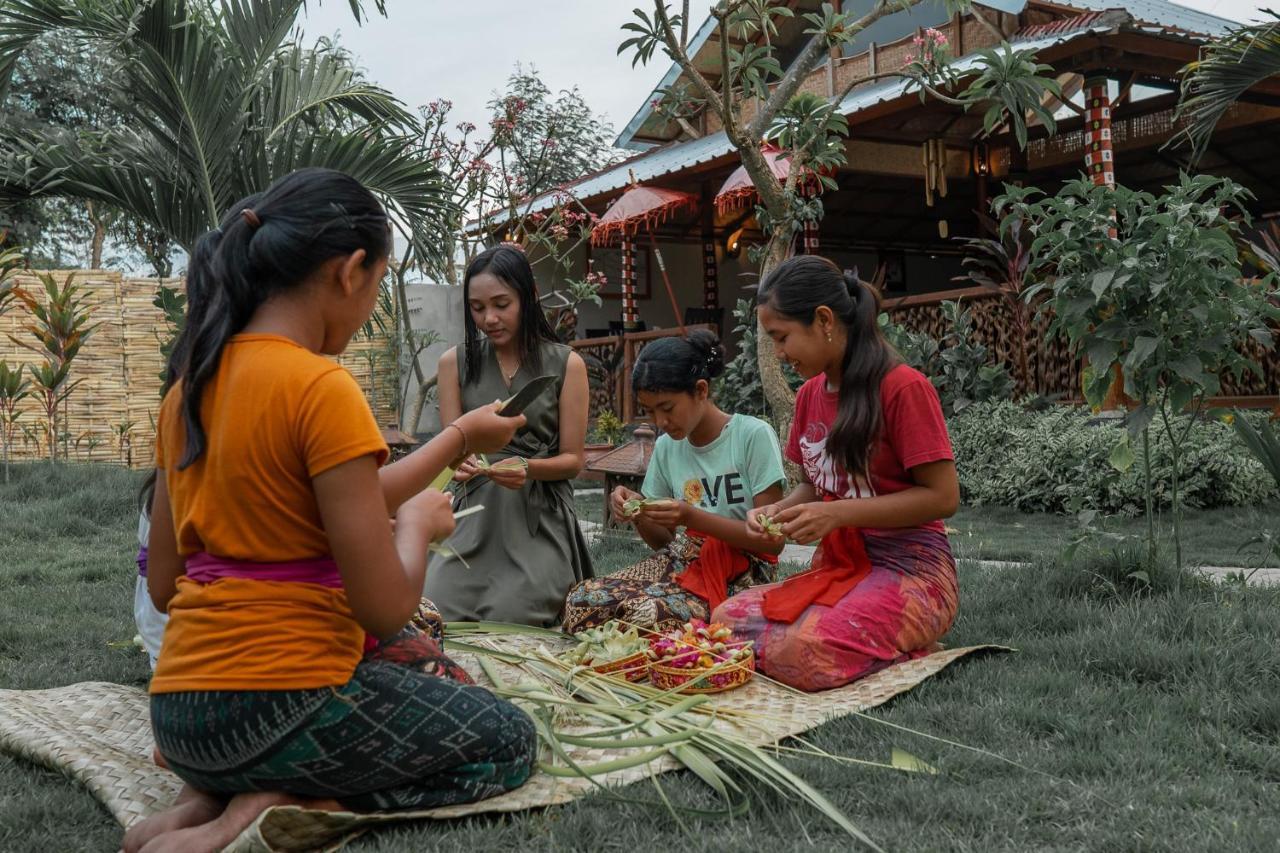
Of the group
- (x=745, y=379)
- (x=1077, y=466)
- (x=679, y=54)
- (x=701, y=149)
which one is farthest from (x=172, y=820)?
(x=701, y=149)

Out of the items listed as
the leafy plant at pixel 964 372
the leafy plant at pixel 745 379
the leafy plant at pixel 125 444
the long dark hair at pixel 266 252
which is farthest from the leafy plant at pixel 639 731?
the leafy plant at pixel 125 444

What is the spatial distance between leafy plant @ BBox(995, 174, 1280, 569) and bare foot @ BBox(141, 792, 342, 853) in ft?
9.68

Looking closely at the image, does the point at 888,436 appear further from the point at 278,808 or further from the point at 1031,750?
the point at 278,808

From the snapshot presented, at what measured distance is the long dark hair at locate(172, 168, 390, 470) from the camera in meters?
1.99

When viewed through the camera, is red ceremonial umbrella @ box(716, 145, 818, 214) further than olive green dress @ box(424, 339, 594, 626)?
Answer: Yes

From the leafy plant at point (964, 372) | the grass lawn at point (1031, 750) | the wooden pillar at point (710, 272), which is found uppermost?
the wooden pillar at point (710, 272)

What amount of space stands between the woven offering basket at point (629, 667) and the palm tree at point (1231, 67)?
511cm

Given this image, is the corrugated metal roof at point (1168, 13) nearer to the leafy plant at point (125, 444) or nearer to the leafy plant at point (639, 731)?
the leafy plant at point (125, 444)

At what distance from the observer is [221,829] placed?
204 centimetres

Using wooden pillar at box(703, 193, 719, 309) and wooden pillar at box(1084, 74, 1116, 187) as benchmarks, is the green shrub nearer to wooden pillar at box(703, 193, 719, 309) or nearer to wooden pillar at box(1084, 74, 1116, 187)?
wooden pillar at box(1084, 74, 1116, 187)

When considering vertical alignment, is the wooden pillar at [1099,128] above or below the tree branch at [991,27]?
below

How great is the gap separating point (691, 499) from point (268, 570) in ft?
6.84

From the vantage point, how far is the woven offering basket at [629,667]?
3.10 m

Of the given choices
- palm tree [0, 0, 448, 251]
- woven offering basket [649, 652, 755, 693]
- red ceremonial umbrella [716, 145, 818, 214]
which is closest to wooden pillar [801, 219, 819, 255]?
red ceremonial umbrella [716, 145, 818, 214]
